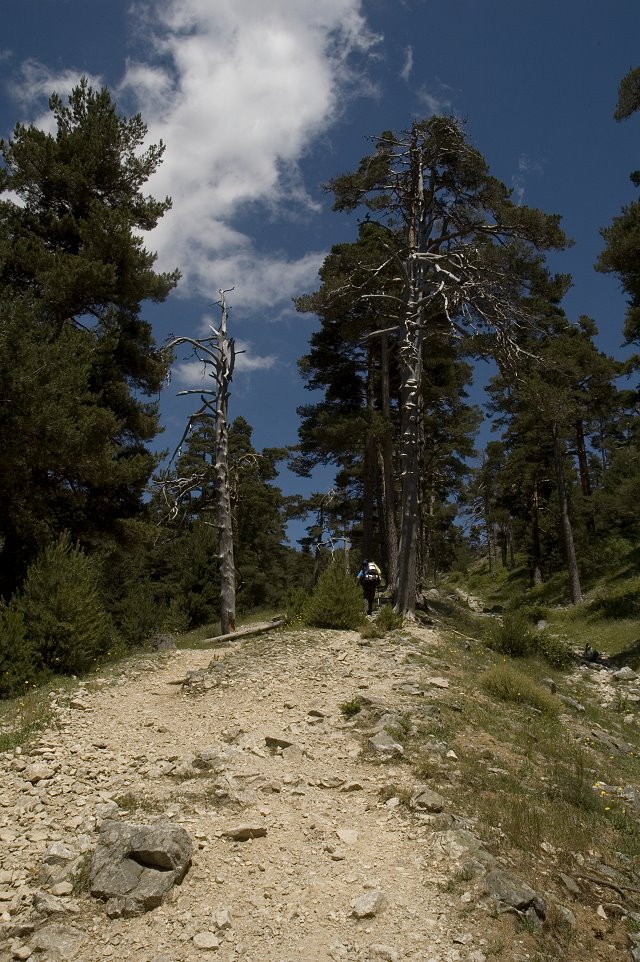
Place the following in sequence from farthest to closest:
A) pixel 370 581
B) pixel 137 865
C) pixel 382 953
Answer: pixel 370 581, pixel 137 865, pixel 382 953

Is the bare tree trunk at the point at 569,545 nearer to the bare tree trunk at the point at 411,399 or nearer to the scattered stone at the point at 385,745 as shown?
the bare tree trunk at the point at 411,399

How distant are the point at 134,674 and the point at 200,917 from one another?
6.42m

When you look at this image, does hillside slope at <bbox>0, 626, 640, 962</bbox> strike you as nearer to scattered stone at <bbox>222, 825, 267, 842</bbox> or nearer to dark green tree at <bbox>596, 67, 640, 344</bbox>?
scattered stone at <bbox>222, 825, 267, 842</bbox>

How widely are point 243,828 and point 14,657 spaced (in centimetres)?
586

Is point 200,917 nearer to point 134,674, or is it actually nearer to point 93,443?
point 134,674

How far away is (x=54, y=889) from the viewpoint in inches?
178

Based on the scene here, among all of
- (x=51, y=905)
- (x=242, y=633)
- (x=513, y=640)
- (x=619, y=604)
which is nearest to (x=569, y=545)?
(x=619, y=604)

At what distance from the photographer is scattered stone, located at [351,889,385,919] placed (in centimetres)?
418

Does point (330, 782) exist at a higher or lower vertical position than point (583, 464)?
lower

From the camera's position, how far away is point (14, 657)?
9.41 meters

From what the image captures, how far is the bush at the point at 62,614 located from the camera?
9961mm

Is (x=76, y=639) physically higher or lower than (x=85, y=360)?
lower

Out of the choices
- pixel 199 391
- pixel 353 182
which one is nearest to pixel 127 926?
pixel 199 391

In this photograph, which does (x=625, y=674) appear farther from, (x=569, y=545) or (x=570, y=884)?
(x=569, y=545)
